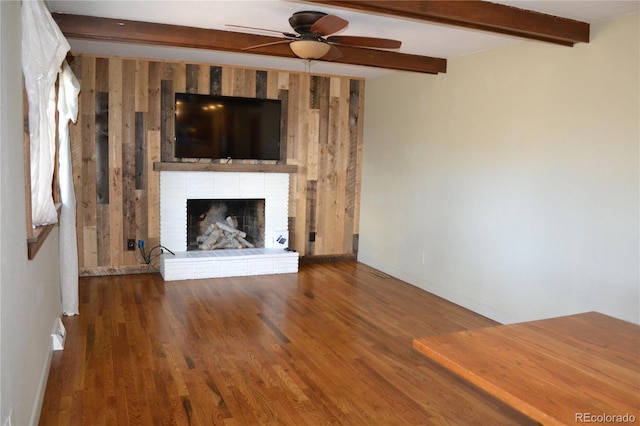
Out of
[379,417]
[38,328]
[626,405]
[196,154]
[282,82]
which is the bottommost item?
[379,417]

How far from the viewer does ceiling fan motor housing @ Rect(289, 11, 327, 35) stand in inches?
141

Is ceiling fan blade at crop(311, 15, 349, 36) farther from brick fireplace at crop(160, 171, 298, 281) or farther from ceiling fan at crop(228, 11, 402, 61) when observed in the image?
brick fireplace at crop(160, 171, 298, 281)

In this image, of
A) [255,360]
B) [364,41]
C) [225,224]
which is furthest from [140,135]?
[255,360]

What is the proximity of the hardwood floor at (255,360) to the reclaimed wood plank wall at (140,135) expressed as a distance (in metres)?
0.68

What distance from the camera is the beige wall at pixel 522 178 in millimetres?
3533

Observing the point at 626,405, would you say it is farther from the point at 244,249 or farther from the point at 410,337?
the point at 244,249

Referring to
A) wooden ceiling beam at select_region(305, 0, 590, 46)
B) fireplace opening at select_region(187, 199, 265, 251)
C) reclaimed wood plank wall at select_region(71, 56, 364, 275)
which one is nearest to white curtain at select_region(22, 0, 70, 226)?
wooden ceiling beam at select_region(305, 0, 590, 46)

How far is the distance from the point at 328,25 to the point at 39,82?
176 cm

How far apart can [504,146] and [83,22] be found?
11.8 feet

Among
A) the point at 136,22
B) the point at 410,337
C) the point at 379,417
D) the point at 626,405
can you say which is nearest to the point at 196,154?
the point at 136,22

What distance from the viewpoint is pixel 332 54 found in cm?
398

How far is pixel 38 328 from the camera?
2863 millimetres

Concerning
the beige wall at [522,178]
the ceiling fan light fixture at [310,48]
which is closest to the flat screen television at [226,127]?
the beige wall at [522,178]

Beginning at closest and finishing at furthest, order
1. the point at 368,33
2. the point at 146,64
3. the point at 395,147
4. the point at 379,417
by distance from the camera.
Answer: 1. the point at 379,417
2. the point at 368,33
3. the point at 146,64
4. the point at 395,147
